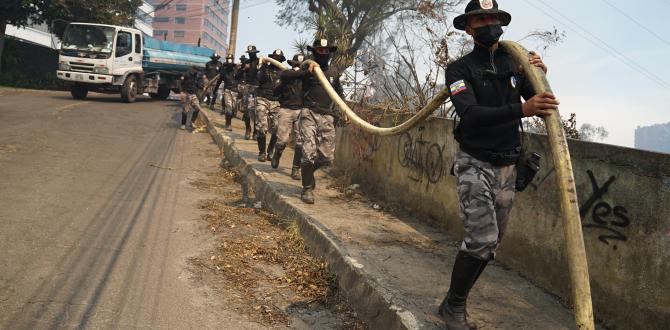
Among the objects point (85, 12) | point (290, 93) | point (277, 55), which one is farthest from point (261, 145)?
point (85, 12)

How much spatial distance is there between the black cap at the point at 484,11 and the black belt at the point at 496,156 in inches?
27.5

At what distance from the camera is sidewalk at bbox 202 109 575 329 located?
10.2ft

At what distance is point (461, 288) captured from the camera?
277 centimetres

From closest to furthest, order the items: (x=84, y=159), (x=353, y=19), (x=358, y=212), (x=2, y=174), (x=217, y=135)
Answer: (x=358, y=212) < (x=2, y=174) < (x=84, y=159) < (x=217, y=135) < (x=353, y=19)

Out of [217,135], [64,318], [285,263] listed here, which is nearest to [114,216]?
[285,263]

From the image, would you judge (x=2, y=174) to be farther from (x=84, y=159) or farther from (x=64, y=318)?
(x=64, y=318)

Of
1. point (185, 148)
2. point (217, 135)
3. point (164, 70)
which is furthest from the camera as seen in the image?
point (164, 70)

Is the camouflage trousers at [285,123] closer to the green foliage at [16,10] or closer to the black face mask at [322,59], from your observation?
the black face mask at [322,59]

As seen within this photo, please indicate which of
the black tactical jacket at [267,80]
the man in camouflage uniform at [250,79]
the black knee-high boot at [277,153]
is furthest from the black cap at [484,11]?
the man in camouflage uniform at [250,79]

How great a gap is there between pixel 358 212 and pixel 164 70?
57.7 feet

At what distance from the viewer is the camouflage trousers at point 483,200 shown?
2.68 metres

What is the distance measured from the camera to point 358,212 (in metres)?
5.81

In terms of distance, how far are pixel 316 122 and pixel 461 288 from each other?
3678 millimetres

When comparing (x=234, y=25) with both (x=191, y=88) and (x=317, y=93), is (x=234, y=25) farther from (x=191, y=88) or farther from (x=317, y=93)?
(x=317, y=93)
